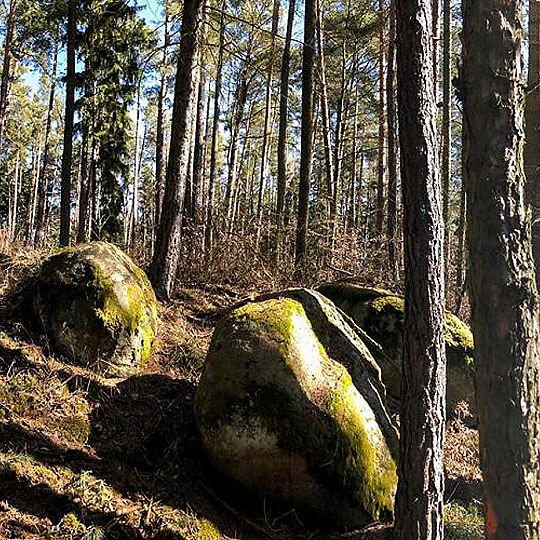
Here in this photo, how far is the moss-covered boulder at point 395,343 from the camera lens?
7.01 meters

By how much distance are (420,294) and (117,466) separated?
9.51 feet

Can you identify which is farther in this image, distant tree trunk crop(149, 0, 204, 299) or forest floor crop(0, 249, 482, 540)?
distant tree trunk crop(149, 0, 204, 299)

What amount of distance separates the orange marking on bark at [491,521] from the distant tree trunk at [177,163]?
551cm

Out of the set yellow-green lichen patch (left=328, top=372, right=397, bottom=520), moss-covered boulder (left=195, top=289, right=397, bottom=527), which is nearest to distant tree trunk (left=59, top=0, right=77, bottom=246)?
moss-covered boulder (left=195, top=289, right=397, bottom=527)

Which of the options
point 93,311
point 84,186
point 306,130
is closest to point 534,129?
point 306,130

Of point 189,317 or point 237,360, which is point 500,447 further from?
point 189,317

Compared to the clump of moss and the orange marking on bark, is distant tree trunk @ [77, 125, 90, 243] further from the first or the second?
the orange marking on bark

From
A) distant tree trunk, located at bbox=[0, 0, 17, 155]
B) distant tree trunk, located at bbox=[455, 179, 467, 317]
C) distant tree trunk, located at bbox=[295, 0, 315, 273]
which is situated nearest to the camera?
distant tree trunk, located at bbox=[295, 0, 315, 273]

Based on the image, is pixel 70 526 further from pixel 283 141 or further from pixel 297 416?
pixel 283 141

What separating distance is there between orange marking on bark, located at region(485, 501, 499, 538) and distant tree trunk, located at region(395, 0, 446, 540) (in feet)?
2.99

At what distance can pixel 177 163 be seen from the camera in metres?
7.66

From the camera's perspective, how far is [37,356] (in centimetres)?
538

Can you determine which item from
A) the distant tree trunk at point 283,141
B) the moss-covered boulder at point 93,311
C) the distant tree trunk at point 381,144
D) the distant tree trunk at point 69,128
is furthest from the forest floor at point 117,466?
the distant tree trunk at point 381,144

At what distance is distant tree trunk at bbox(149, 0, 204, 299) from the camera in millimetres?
7598
